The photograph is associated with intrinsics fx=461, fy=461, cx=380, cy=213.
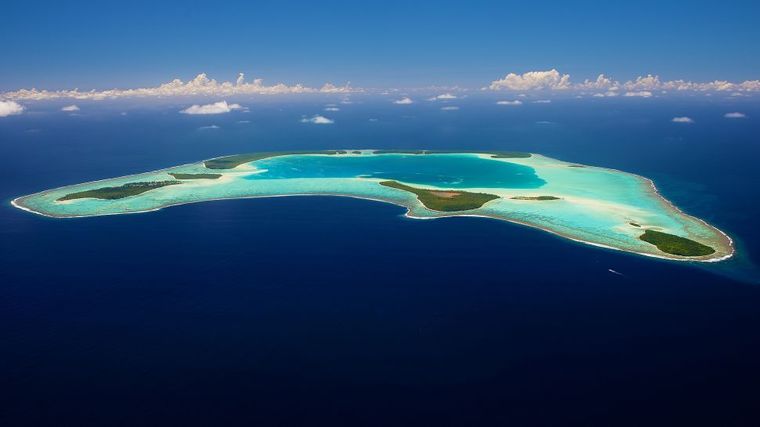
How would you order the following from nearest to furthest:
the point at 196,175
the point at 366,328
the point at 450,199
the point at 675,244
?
the point at 366,328 → the point at 675,244 → the point at 450,199 → the point at 196,175

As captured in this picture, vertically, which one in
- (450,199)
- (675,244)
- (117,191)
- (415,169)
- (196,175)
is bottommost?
(675,244)

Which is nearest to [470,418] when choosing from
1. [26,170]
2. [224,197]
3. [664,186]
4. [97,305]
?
[97,305]

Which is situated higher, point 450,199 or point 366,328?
point 450,199

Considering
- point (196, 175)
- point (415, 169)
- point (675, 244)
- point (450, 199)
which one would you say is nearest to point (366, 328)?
point (675, 244)

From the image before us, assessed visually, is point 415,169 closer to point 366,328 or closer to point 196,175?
point 196,175

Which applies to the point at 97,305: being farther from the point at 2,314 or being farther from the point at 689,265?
the point at 689,265

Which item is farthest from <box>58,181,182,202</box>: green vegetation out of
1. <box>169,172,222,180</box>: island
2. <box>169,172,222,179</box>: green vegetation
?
<box>169,172,222,179</box>: green vegetation
